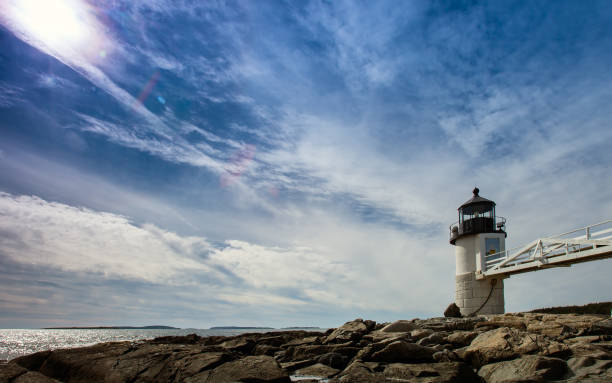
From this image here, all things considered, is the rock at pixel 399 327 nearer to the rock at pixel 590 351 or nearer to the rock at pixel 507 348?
the rock at pixel 507 348

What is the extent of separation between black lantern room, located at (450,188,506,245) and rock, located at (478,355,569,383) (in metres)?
15.3

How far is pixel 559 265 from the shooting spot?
58.0 feet

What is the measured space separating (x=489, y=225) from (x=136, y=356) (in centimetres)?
1897

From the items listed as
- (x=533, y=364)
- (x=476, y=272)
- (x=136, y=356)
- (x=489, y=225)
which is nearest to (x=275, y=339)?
(x=136, y=356)

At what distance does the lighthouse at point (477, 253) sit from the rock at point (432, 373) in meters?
13.8

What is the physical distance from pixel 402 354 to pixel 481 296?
1383 cm

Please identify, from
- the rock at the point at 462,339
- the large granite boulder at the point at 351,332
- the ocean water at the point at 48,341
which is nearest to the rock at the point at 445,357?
the rock at the point at 462,339

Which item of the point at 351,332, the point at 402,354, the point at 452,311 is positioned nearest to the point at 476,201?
Answer: the point at 452,311

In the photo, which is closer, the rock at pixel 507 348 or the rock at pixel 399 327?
the rock at pixel 507 348

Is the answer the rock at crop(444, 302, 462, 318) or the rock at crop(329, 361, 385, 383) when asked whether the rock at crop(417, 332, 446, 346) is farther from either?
the rock at crop(444, 302, 462, 318)

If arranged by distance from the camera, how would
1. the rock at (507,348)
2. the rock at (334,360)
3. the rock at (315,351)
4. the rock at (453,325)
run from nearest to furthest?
the rock at (507,348)
the rock at (334,360)
the rock at (315,351)
the rock at (453,325)

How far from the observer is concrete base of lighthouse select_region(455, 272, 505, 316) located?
21328 millimetres

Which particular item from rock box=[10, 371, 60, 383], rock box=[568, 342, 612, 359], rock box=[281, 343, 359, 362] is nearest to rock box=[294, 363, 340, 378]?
rock box=[281, 343, 359, 362]

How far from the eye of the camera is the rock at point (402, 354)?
382 inches
